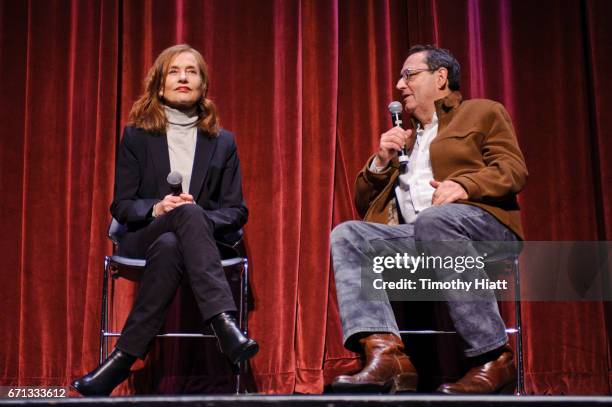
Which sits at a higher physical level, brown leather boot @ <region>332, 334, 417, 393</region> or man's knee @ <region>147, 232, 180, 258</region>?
man's knee @ <region>147, 232, 180, 258</region>

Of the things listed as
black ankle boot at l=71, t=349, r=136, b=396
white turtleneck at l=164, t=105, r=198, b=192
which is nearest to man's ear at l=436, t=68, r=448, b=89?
white turtleneck at l=164, t=105, r=198, b=192

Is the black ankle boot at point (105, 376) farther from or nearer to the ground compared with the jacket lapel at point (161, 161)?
nearer to the ground

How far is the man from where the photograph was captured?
1833 millimetres

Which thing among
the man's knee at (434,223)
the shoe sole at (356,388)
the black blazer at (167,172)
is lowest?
the shoe sole at (356,388)

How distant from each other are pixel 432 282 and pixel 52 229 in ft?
5.18

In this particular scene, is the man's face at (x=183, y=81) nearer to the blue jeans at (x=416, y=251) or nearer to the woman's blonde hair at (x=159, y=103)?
the woman's blonde hair at (x=159, y=103)

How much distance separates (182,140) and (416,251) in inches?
38.4

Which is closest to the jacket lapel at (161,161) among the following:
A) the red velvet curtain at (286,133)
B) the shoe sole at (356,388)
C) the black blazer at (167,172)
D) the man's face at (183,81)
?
the black blazer at (167,172)

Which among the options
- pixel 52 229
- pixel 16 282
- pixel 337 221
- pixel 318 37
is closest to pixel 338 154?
pixel 337 221

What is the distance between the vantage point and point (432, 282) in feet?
7.59

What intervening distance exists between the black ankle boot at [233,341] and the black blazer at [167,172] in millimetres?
549

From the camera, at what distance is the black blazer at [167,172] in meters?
2.46

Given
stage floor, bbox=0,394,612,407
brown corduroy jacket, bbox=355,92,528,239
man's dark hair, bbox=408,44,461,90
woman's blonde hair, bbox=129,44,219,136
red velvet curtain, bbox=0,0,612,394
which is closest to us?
stage floor, bbox=0,394,612,407

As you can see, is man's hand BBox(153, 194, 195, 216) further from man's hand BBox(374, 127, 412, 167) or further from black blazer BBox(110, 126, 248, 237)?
man's hand BBox(374, 127, 412, 167)
